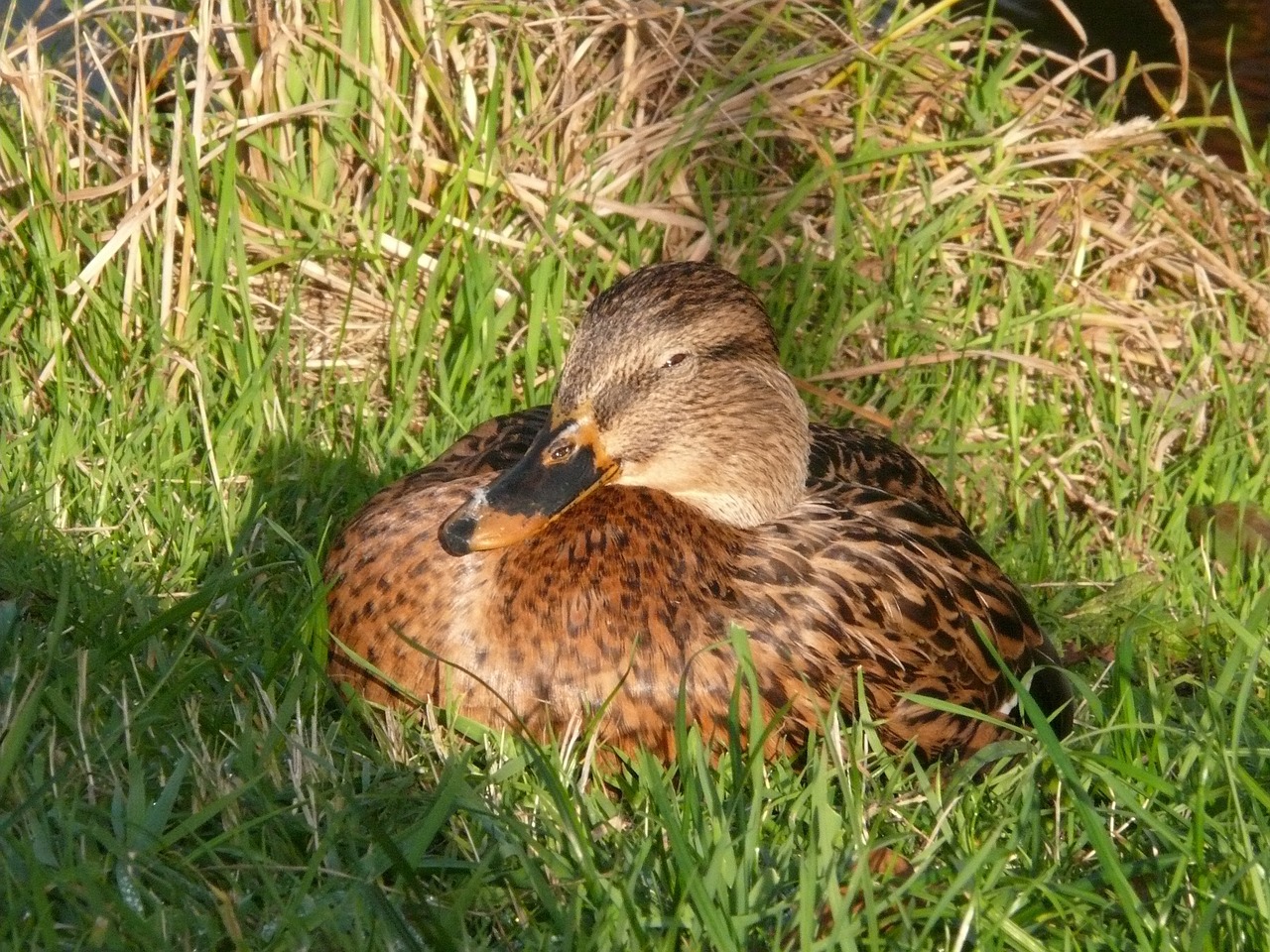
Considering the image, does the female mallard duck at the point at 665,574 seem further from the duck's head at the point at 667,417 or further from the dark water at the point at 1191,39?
the dark water at the point at 1191,39

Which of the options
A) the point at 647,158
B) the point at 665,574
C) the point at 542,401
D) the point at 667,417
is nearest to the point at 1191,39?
the point at 647,158

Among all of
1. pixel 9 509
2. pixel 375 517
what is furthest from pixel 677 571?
pixel 9 509

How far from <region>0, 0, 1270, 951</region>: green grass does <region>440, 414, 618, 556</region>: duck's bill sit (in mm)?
344

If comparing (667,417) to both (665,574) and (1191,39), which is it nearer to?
(665,574)

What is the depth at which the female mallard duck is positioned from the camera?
306 centimetres

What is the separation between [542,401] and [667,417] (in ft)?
3.83

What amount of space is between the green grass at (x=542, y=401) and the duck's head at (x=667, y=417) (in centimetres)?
47

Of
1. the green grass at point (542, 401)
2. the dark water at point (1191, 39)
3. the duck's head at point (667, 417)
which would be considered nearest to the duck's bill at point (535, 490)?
the duck's head at point (667, 417)

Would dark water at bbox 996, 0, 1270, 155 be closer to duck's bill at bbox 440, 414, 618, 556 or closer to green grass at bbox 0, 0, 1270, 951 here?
green grass at bbox 0, 0, 1270, 951

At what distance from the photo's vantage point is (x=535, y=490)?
10.4 feet

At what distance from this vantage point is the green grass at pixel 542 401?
2.55m

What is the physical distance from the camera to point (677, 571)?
3.18 meters

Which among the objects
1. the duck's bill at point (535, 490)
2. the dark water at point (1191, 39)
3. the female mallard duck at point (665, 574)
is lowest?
the dark water at point (1191, 39)

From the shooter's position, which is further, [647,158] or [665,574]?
[647,158]
